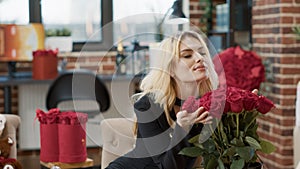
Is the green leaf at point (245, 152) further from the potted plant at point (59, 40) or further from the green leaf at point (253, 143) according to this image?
the potted plant at point (59, 40)

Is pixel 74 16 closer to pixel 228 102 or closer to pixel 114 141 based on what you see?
pixel 114 141

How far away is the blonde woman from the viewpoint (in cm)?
153

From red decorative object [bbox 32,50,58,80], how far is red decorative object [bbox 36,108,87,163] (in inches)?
84.4

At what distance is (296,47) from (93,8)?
1.91 m

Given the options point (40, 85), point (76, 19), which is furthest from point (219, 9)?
point (40, 85)

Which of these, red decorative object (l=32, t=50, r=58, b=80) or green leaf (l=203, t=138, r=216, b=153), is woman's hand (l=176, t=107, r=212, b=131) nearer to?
green leaf (l=203, t=138, r=216, b=153)

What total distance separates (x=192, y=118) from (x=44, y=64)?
9.68 feet

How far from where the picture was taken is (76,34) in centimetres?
496

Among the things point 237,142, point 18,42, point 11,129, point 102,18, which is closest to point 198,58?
point 237,142

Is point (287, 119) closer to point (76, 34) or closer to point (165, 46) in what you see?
point (76, 34)

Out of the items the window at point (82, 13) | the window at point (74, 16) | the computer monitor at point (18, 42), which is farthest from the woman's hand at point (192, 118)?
the window at point (74, 16)

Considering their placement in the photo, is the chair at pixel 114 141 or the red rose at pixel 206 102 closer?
the red rose at pixel 206 102

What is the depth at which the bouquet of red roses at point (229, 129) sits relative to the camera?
4.66ft

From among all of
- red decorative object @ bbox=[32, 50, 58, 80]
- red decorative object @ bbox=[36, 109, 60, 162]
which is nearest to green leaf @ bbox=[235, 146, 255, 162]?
red decorative object @ bbox=[36, 109, 60, 162]
